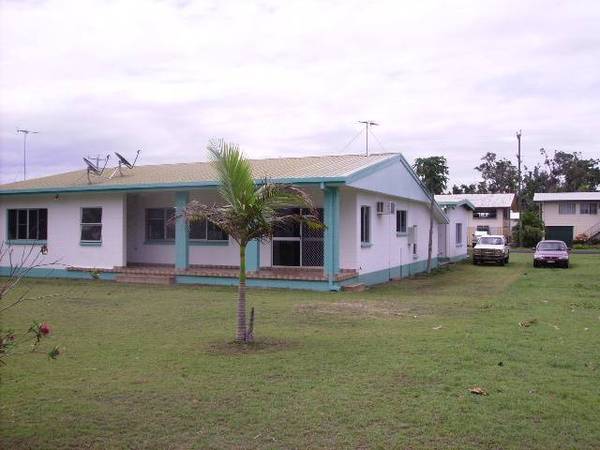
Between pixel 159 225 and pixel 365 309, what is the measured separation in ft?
35.2

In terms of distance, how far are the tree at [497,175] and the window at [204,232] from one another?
71611 mm

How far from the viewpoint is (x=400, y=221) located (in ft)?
75.5

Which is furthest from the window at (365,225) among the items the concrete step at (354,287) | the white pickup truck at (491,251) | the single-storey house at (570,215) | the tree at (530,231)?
the single-storey house at (570,215)

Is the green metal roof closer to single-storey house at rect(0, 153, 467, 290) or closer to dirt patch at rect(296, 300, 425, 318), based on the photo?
single-storey house at rect(0, 153, 467, 290)

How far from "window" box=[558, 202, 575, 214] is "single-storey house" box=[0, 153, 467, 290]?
34216 millimetres

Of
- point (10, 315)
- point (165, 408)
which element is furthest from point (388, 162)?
point (165, 408)

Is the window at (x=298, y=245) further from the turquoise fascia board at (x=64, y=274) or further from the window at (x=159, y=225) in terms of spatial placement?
the turquoise fascia board at (x=64, y=274)

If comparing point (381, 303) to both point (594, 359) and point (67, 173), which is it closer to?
point (594, 359)

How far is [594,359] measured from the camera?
817cm

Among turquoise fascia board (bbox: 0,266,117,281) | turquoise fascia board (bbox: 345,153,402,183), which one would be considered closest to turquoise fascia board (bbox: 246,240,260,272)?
turquoise fascia board (bbox: 345,153,402,183)

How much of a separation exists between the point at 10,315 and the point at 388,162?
12323 mm

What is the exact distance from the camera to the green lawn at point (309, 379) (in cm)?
536

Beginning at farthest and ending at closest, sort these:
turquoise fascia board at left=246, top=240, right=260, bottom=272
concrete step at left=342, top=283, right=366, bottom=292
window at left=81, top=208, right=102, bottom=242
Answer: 1. window at left=81, top=208, right=102, bottom=242
2. turquoise fascia board at left=246, top=240, right=260, bottom=272
3. concrete step at left=342, top=283, right=366, bottom=292

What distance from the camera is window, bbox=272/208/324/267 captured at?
19.0m
